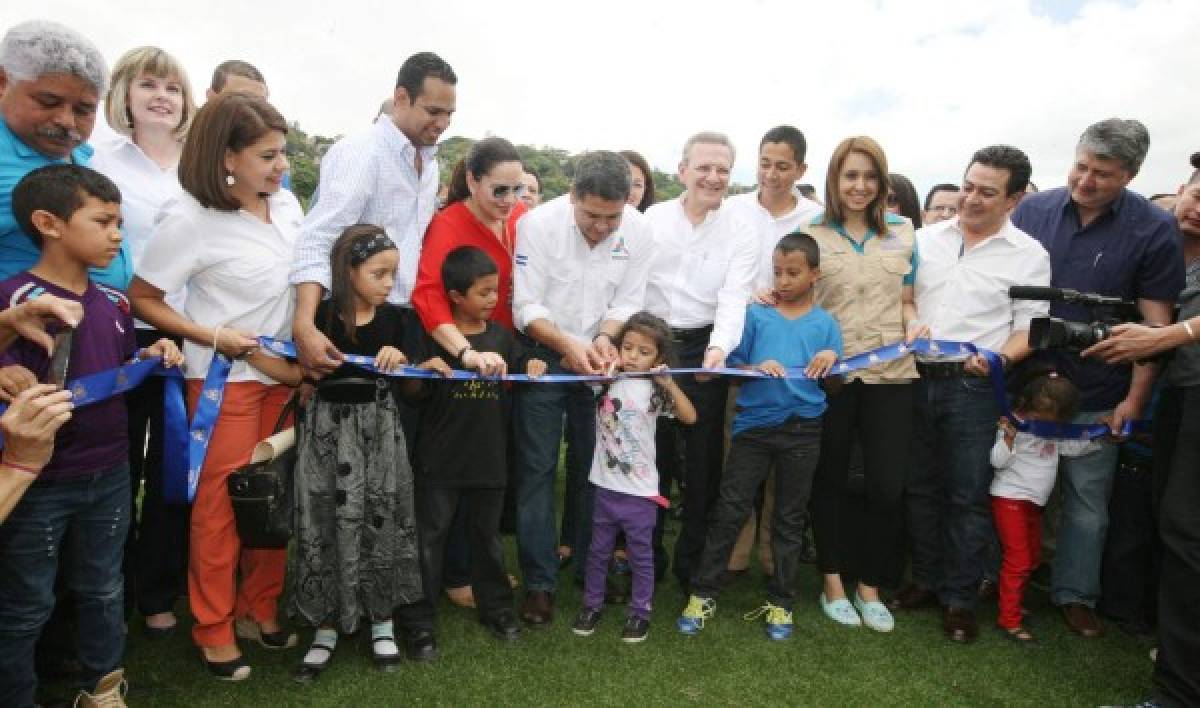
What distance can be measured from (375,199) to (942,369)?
124 inches

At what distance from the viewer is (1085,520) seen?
173 inches

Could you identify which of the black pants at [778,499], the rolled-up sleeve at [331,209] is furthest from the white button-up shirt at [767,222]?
the rolled-up sleeve at [331,209]

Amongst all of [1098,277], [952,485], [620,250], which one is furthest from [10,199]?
[1098,277]

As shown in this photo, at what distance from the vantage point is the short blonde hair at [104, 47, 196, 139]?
12.8 ft

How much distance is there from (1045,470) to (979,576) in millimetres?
690

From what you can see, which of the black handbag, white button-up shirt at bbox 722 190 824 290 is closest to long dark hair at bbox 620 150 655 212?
white button-up shirt at bbox 722 190 824 290

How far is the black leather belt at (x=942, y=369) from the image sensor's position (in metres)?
4.25

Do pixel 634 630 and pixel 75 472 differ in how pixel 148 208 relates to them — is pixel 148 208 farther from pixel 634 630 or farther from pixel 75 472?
pixel 634 630

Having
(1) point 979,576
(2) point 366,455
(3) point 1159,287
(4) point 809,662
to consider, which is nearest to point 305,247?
(2) point 366,455

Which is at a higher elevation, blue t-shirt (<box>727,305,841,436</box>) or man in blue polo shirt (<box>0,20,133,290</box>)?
man in blue polo shirt (<box>0,20,133,290</box>)

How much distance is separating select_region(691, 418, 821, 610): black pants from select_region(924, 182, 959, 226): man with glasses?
14.4 feet

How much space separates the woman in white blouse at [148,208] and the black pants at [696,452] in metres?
2.55

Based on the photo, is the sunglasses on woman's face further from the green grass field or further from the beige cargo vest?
the green grass field

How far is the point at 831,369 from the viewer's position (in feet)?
13.3
